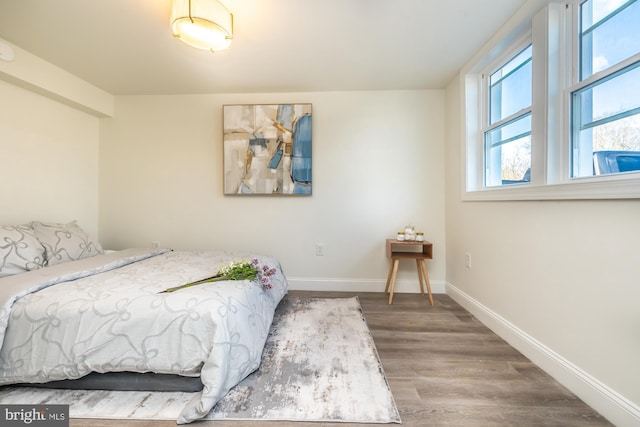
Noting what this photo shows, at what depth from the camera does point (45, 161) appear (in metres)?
2.48

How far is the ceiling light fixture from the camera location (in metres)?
1.55

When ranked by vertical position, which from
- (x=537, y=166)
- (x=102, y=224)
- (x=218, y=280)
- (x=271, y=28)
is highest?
(x=271, y=28)

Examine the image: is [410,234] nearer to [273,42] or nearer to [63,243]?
[273,42]

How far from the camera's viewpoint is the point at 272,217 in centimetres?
303

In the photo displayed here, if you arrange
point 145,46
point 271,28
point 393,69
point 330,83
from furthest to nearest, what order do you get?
point 330,83 → point 393,69 → point 145,46 → point 271,28

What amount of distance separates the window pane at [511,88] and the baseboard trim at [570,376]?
168 cm

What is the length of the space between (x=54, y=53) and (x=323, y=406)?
3.60 m

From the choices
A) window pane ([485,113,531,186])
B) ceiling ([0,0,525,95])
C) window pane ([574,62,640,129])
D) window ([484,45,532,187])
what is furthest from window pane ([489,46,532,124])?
window pane ([574,62,640,129])

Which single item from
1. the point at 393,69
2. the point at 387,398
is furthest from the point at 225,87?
the point at 387,398

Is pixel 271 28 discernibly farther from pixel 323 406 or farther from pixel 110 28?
pixel 323 406

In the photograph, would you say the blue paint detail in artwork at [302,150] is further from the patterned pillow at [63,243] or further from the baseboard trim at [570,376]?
the baseboard trim at [570,376]

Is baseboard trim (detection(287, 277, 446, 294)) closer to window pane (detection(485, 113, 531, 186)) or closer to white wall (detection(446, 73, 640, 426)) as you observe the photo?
white wall (detection(446, 73, 640, 426))

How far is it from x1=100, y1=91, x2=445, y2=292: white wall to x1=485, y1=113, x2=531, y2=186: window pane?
63 cm

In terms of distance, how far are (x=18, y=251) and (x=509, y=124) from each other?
12.8ft
